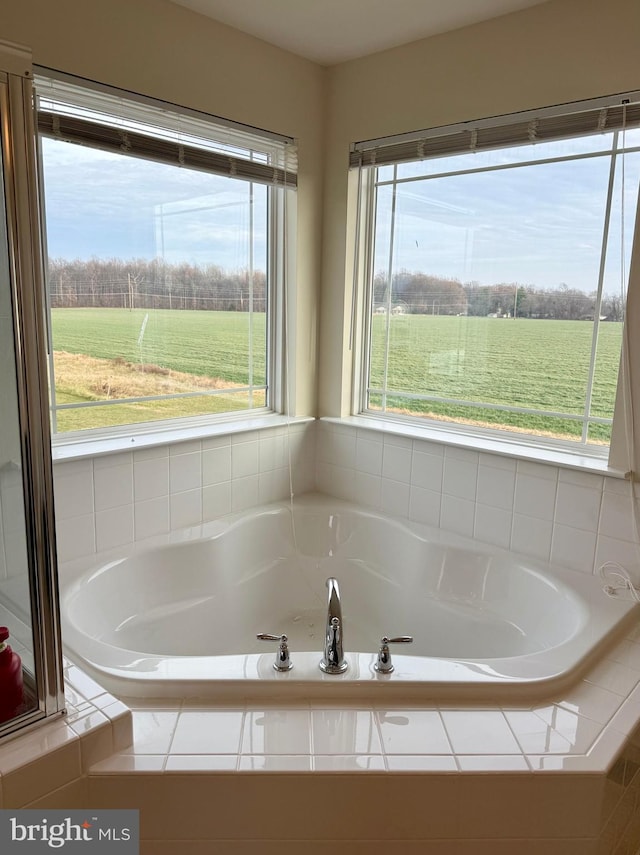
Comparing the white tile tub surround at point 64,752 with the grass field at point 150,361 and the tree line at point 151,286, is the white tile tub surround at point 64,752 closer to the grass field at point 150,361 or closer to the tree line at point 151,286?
the grass field at point 150,361

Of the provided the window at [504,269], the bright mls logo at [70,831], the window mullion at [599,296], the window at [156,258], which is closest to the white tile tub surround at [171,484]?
the window at [156,258]

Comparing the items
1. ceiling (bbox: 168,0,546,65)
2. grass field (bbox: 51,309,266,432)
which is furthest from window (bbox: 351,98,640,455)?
grass field (bbox: 51,309,266,432)

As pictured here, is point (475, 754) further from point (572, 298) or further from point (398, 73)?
point (398, 73)

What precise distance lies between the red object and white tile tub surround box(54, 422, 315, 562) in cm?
83

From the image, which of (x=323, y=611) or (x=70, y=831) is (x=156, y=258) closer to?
(x=323, y=611)

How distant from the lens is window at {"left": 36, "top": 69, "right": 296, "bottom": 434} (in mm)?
2221

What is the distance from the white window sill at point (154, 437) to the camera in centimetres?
226

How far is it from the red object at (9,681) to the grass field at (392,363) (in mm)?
1098

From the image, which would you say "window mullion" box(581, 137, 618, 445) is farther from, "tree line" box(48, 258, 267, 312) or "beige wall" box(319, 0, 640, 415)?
"tree line" box(48, 258, 267, 312)

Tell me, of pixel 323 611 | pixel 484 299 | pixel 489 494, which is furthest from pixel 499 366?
pixel 323 611

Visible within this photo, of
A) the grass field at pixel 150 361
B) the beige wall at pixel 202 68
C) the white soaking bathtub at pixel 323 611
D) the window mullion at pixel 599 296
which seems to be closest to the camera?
the white soaking bathtub at pixel 323 611

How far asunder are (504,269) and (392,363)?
69cm

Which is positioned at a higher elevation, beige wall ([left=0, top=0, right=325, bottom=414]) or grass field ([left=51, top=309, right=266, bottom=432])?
beige wall ([left=0, top=0, right=325, bottom=414])

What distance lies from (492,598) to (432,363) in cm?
104
